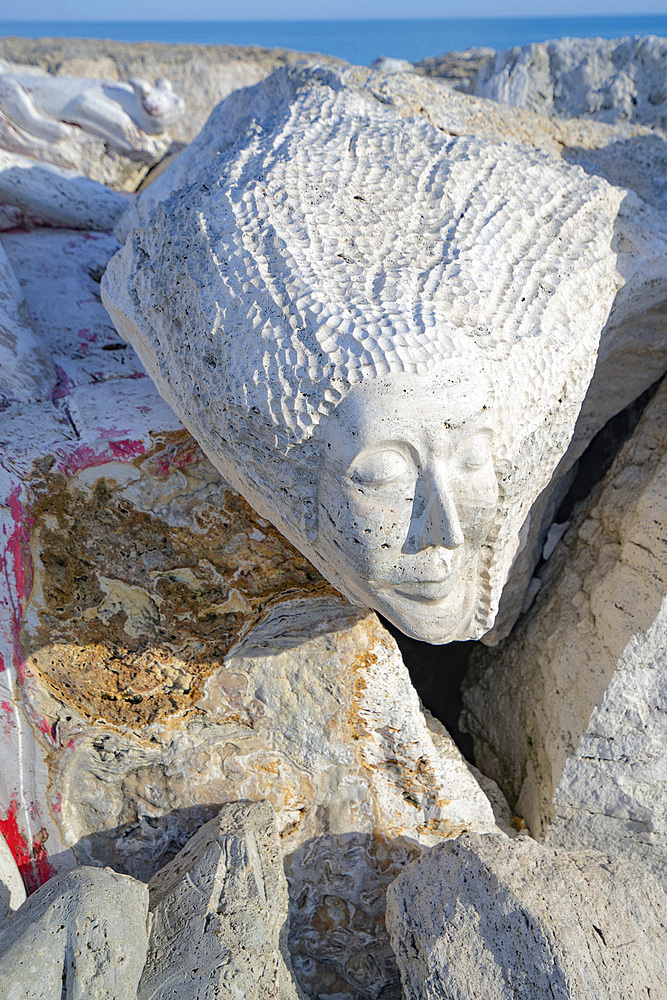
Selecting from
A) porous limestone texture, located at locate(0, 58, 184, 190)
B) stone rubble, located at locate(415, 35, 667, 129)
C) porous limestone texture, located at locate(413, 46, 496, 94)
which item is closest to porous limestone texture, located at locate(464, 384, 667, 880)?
stone rubble, located at locate(415, 35, 667, 129)

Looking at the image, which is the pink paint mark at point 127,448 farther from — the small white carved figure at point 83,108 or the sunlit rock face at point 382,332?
the small white carved figure at point 83,108

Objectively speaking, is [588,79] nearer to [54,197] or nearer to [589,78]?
[589,78]

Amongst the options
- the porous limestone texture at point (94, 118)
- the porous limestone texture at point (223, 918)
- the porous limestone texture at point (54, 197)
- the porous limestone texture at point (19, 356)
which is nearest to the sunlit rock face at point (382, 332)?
the porous limestone texture at point (19, 356)

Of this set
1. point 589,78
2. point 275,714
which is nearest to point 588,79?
point 589,78

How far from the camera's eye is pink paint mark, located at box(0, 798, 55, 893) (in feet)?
4.00

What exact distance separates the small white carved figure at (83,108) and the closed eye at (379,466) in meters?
2.99

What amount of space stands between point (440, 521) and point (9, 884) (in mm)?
916

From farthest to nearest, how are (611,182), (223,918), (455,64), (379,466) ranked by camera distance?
(455,64) → (611,182) → (223,918) → (379,466)

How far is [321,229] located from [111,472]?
525 mm

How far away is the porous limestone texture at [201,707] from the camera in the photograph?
1218 mm

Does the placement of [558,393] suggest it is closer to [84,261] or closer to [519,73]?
[84,261]

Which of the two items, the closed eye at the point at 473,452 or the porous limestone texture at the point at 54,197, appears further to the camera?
the porous limestone texture at the point at 54,197

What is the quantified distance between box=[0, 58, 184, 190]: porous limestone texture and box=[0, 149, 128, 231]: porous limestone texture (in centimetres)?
120

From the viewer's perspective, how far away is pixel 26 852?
4.03 feet
